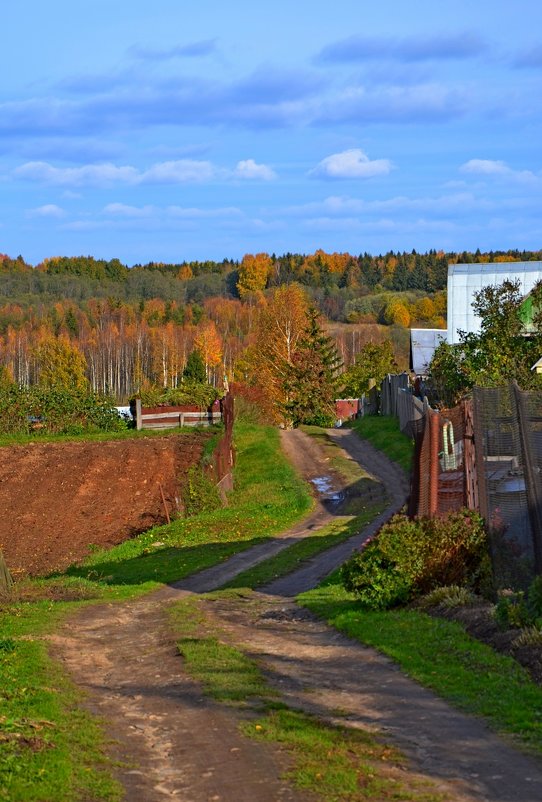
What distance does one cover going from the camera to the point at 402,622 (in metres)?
13.3

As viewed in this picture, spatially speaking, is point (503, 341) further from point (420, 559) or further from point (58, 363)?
point (58, 363)

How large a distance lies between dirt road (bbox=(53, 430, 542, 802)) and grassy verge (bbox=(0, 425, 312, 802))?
13.4 inches

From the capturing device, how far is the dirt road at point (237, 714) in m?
A: 7.41

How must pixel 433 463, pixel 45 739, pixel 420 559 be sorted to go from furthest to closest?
pixel 433 463 < pixel 420 559 < pixel 45 739

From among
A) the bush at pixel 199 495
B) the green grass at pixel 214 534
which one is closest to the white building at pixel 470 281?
the green grass at pixel 214 534

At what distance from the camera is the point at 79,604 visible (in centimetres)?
1803

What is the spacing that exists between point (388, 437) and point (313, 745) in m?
40.1

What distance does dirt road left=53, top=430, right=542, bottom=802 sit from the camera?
741 centimetres

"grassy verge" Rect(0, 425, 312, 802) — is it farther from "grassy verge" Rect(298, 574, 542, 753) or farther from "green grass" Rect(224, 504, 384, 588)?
"grassy verge" Rect(298, 574, 542, 753)

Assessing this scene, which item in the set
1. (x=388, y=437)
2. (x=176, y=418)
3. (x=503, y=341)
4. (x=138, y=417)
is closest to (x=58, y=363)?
(x=138, y=417)

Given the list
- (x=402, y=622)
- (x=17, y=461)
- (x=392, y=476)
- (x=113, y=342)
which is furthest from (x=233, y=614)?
(x=113, y=342)

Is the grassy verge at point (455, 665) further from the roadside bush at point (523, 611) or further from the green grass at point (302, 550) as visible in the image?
the green grass at point (302, 550)

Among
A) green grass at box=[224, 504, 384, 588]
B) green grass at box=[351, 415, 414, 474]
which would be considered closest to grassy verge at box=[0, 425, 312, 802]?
green grass at box=[224, 504, 384, 588]

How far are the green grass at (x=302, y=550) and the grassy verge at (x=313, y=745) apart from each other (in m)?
9.96
